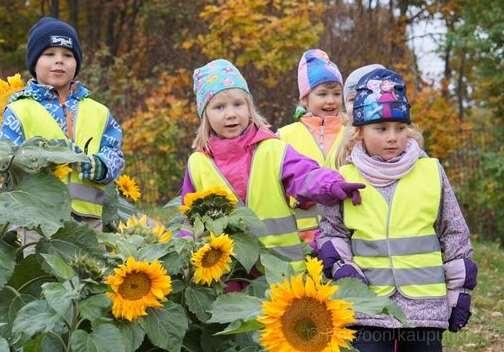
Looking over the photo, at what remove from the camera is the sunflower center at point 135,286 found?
249 centimetres

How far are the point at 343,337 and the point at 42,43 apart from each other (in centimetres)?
253

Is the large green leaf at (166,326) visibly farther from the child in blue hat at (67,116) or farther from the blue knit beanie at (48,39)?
the blue knit beanie at (48,39)

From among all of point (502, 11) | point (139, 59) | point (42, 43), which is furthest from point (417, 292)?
point (139, 59)

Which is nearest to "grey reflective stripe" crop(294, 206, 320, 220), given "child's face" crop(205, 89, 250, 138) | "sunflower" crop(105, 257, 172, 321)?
"child's face" crop(205, 89, 250, 138)

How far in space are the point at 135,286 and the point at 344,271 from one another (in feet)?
3.46

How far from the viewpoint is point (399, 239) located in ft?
11.0

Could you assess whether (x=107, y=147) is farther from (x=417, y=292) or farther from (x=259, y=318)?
(x=259, y=318)

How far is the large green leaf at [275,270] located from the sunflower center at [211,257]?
0.16 metres

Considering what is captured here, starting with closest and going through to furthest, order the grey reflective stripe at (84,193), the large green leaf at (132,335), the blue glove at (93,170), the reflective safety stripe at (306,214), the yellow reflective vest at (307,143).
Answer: the large green leaf at (132,335) < the blue glove at (93,170) < the grey reflective stripe at (84,193) < the reflective safety stripe at (306,214) < the yellow reflective vest at (307,143)

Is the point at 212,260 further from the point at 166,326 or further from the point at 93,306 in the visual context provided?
the point at 93,306

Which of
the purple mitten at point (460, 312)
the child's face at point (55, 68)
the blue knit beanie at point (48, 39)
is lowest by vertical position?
the purple mitten at point (460, 312)

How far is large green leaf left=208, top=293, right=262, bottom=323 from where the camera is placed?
7.98 ft

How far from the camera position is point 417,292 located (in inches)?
132

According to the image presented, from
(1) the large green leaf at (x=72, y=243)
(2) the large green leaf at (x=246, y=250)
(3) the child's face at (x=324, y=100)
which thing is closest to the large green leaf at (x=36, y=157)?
(1) the large green leaf at (x=72, y=243)
